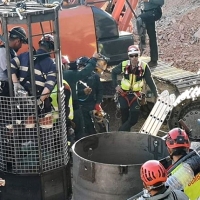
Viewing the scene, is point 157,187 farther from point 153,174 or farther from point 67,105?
point 67,105

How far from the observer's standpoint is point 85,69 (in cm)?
922

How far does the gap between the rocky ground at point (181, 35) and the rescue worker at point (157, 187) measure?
11.0 metres

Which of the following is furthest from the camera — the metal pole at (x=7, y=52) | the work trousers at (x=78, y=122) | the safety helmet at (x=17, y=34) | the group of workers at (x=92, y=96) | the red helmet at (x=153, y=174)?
the work trousers at (x=78, y=122)

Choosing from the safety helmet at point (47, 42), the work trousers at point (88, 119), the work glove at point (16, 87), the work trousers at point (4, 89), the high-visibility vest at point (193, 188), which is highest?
the safety helmet at point (47, 42)

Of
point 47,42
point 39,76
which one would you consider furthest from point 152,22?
point 39,76

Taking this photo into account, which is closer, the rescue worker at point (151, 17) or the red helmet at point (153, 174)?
the red helmet at point (153, 174)

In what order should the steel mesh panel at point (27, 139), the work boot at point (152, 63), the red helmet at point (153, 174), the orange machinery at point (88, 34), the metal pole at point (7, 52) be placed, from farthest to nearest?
1. the work boot at point (152, 63)
2. the orange machinery at point (88, 34)
3. the steel mesh panel at point (27, 139)
4. the metal pole at point (7, 52)
5. the red helmet at point (153, 174)

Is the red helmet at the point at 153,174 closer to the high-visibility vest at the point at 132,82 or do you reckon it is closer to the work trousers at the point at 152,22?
the high-visibility vest at the point at 132,82

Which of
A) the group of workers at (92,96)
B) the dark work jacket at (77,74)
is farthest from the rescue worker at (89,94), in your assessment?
the dark work jacket at (77,74)

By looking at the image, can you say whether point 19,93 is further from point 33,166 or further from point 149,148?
point 149,148

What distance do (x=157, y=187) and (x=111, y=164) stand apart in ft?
3.91

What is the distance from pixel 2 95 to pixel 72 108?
4.95 feet

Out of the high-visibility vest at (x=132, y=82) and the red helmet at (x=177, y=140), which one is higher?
the red helmet at (x=177, y=140)

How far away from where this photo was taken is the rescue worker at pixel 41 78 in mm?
7828
